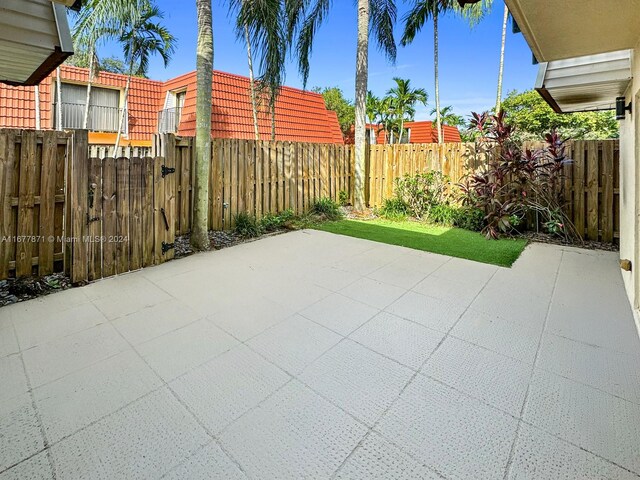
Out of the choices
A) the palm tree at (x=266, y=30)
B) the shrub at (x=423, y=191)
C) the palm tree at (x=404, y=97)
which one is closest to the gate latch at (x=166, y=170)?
the palm tree at (x=266, y=30)

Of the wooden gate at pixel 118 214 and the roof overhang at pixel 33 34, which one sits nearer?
the roof overhang at pixel 33 34

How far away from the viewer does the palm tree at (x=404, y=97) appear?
23186mm

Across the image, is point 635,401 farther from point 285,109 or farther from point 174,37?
point 174,37

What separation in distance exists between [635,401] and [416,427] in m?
1.36

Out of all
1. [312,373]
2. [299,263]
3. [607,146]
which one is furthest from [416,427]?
[607,146]

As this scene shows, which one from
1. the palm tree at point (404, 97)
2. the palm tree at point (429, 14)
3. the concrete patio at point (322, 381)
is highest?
the palm tree at point (404, 97)

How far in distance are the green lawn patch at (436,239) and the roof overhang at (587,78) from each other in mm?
2377

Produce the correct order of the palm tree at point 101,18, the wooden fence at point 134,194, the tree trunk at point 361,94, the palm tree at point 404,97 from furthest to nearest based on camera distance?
the palm tree at point 404,97
the tree trunk at point 361,94
the palm tree at point 101,18
the wooden fence at point 134,194

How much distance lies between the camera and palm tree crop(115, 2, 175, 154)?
1102cm

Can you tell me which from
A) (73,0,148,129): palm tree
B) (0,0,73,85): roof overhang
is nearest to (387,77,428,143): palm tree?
(73,0,148,129): palm tree

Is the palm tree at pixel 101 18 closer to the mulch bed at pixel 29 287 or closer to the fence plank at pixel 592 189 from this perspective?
the mulch bed at pixel 29 287

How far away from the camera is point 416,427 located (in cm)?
182

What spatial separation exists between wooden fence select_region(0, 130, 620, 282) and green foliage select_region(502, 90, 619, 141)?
962 cm

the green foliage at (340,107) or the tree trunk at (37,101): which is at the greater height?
the green foliage at (340,107)
